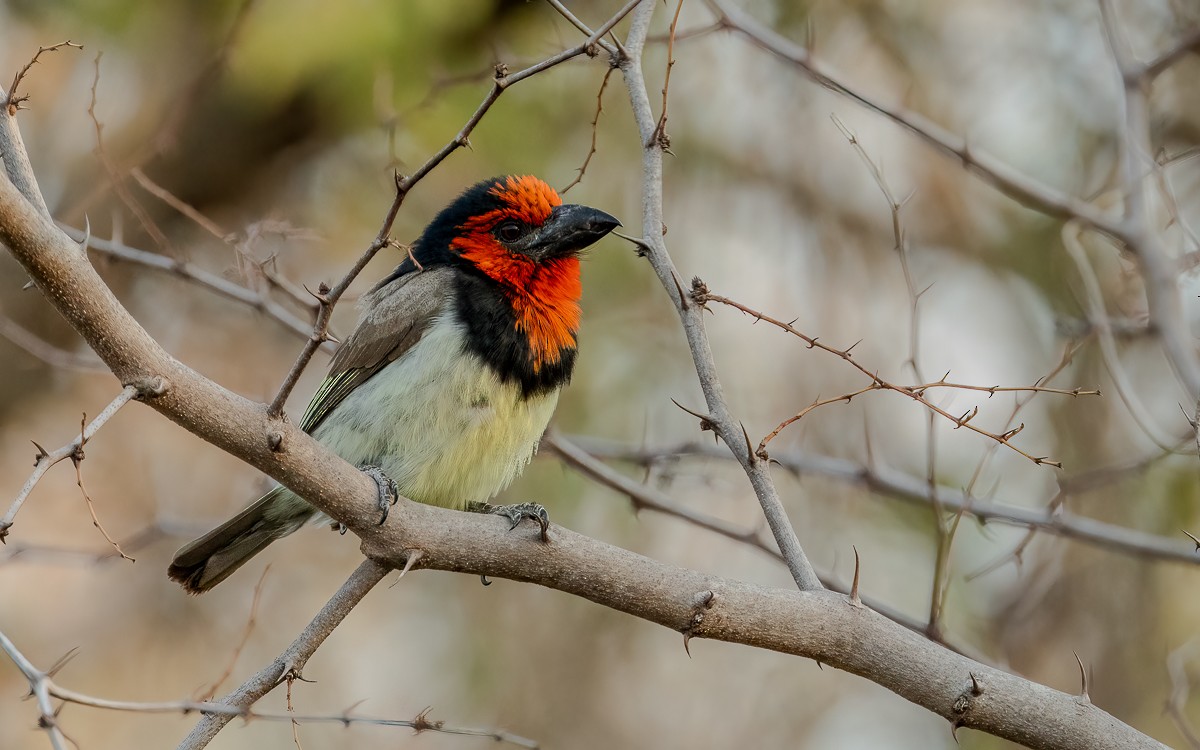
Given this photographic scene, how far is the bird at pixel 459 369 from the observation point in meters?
3.91

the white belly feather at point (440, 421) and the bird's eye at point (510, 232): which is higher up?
the bird's eye at point (510, 232)

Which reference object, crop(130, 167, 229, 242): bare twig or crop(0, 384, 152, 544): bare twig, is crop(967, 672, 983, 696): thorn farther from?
crop(130, 167, 229, 242): bare twig

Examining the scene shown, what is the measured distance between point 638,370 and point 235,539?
3491mm

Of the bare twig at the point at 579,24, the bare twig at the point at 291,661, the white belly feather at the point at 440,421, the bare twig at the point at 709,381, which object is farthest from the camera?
the white belly feather at the point at 440,421

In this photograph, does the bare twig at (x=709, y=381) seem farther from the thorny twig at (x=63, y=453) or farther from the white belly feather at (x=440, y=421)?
the thorny twig at (x=63, y=453)

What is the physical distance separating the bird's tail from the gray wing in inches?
14.6

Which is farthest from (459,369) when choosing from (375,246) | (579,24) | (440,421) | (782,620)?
(375,246)

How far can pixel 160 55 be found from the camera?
590 cm

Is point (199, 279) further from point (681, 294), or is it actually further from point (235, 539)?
point (681, 294)

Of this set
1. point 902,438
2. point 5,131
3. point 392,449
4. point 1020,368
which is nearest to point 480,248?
point 392,449

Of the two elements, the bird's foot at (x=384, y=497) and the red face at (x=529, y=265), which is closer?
the bird's foot at (x=384, y=497)

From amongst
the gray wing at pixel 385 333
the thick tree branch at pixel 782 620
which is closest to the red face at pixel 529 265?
the gray wing at pixel 385 333

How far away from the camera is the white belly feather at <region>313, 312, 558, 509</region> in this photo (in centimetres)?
389

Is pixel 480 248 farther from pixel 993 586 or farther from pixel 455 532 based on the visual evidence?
pixel 993 586
